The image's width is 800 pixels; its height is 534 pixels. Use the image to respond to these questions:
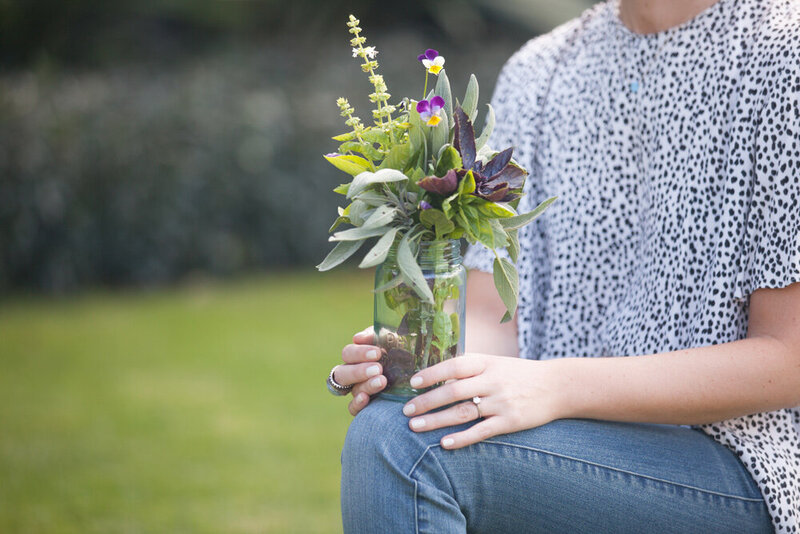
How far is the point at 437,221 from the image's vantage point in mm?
1483

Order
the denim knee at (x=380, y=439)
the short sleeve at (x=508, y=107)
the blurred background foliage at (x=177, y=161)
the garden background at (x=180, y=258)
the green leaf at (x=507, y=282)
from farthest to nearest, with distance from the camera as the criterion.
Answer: the blurred background foliage at (x=177, y=161)
the garden background at (x=180, y=258)
the short sleeve at (x=508, y=107)
the green leaf at (x=507, y=282)
the denim knee at (x=380, y=439)

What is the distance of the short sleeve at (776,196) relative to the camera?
162 cm

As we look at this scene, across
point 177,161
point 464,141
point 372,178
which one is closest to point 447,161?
point 464,141

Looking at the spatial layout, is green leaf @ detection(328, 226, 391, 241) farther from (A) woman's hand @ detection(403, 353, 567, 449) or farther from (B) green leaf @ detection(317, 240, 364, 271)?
(A) woman's hand @ detection(403, 353, 567, 449)

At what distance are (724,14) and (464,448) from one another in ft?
3.59

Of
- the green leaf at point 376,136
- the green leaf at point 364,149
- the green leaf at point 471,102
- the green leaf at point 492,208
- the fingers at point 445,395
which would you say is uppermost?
the green leaf at point 471,102

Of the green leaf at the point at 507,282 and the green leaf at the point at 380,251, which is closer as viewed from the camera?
the green leaf at the point at 380,251

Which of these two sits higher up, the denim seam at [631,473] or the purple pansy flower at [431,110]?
the purple pansy flower at [431,110]

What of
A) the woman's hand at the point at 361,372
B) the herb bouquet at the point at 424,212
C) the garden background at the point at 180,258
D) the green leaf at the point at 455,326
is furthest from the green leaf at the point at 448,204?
the garden background at the point at 180,258

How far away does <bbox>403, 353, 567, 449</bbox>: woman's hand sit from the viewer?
1.53 meters

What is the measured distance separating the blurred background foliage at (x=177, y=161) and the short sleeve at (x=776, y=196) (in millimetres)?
5112

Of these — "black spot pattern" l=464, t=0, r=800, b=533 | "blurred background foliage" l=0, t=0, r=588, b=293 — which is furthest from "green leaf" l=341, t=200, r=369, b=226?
"blurred background foliage" l=0, t=0, r=588, b=293

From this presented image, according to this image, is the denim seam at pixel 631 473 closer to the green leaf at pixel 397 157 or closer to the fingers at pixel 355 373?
the fingers at pixel 355 373

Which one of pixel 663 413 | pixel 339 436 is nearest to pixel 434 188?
pixel 663 413
